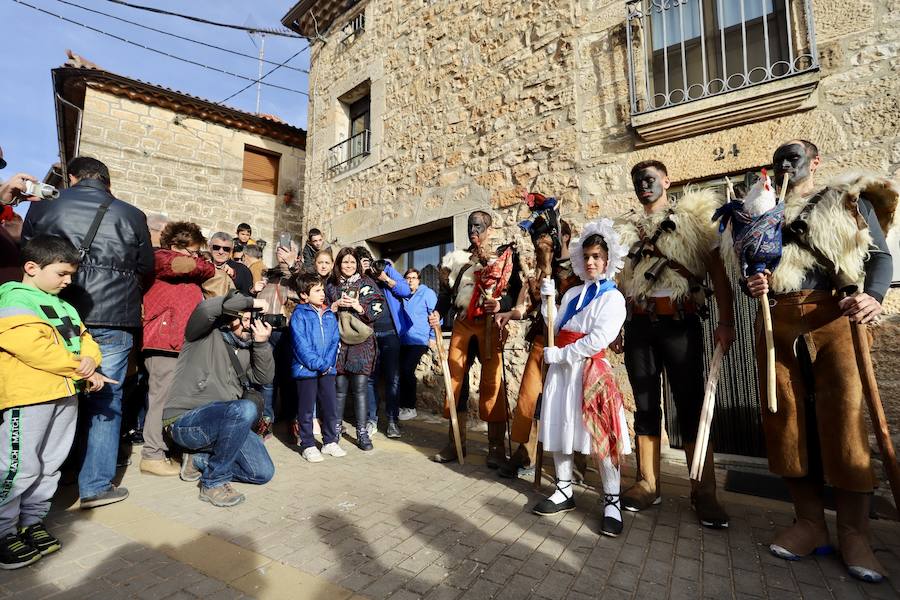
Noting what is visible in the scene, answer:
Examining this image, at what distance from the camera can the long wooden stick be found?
7.02ft

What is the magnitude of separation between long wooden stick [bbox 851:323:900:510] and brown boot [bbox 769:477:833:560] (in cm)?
31

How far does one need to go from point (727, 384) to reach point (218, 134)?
11.4m

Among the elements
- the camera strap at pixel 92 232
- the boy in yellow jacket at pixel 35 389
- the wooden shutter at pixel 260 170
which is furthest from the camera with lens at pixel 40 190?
the wooden shutter at pixel 260 170

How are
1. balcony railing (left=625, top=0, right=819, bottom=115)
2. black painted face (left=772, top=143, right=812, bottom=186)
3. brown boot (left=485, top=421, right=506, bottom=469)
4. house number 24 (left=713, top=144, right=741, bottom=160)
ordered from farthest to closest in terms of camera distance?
house number 24 (left=713, top=144, right=741, bottom=160)
balcony railing (left=625, top=0, right=819, bottom=115)
brown boot (left=485, top=421, right=506, bottom=469)
black painted face (left=772, top=143, right=812, bottom=186)

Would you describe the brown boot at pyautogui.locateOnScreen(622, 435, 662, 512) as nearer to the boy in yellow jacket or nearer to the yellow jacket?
the boy in yellow jacket

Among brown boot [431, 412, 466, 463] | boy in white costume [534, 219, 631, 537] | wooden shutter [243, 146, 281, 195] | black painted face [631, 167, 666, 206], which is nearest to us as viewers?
boy in white costume [534, 219, 631, 537]

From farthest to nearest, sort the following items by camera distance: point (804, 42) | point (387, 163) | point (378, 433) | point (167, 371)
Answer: point (387, 163)
point (378, 433)
point (804, 42)
point (167, 371)

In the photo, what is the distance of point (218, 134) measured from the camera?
1080 centimetres

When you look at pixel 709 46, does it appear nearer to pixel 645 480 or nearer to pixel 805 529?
pixel 645 480

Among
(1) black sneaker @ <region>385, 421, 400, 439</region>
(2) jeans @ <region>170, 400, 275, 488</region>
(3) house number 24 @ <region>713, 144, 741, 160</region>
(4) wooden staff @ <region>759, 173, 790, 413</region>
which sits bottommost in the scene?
(1) black sneaker @ <region>385, 421, 400, 439</region>

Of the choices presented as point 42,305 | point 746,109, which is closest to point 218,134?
point 42,305

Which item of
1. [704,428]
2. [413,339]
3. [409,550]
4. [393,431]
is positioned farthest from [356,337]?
[704,428]

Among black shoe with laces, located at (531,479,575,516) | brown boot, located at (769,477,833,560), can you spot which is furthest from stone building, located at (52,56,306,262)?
brown boot, located at (769,477,833,560)

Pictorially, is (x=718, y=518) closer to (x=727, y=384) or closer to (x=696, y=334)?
(x=696, y=334)
